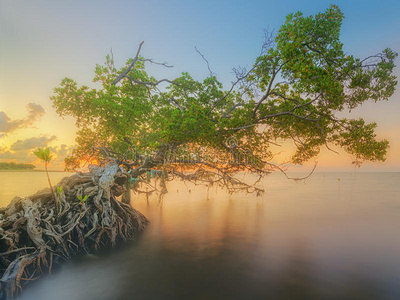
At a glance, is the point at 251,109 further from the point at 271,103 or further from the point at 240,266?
the point at 240,266

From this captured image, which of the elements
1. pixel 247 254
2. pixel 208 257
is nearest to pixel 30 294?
pixel 208 257

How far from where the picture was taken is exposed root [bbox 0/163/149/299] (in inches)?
262

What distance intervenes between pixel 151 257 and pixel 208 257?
2203mm

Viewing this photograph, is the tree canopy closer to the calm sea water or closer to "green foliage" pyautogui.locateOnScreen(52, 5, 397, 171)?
"green foliage" pyautogui.locateOnScreen(52, 5, 397, 171)

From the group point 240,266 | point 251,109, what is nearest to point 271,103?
point 251,109

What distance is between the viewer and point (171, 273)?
7.65m

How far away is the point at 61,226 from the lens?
8570 millimetres

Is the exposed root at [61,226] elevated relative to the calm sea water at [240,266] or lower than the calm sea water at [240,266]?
elevated

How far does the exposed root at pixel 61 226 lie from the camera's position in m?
6.66

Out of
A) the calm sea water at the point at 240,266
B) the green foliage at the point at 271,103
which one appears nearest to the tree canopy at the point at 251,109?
the green foliage at the point at 271,103

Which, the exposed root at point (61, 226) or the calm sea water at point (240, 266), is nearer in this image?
the calm sea water at point (240, 266)

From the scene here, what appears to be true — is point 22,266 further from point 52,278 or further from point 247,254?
point 247,254

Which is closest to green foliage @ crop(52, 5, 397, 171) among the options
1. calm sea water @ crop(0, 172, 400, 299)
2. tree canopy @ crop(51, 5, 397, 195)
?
tree canopy @ crop(51, 5, 397, 195)

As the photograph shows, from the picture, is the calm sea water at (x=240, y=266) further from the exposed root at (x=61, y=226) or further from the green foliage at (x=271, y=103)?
the green foliage at (x=271, y=103)
